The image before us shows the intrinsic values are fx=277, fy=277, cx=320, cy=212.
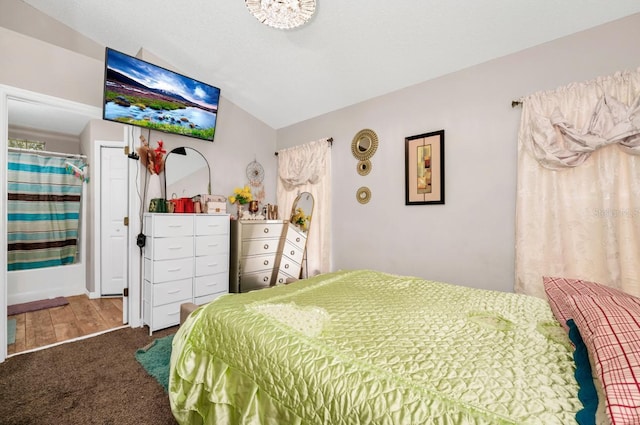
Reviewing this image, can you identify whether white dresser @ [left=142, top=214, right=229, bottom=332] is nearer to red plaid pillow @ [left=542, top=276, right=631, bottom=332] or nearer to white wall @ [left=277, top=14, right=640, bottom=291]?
white wall @ [left=277, top=14, right=640, bottom=291]

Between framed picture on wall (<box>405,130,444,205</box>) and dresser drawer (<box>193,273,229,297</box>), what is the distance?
2.25 metres

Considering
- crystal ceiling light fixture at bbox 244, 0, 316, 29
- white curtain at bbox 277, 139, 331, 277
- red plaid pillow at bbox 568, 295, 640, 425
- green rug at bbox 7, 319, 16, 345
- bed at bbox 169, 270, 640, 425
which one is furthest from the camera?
white curtain at bbox 277, 139, 331, 277

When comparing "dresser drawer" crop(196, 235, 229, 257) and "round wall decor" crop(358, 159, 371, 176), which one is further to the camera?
"round wall decor" crop(358, 159, 371, 176)

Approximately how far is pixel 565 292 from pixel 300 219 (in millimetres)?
2936

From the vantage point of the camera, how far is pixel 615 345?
75 centimetres

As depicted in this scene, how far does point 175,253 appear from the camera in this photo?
2.82 meters

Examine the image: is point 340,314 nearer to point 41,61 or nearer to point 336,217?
point 336,217

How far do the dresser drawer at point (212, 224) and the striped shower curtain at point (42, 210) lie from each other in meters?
2.46

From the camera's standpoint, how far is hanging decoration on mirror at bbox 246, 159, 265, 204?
4012 mm

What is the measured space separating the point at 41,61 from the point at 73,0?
604mm

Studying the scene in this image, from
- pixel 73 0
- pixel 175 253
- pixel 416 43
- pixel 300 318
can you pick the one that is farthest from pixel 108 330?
pixel 416 43

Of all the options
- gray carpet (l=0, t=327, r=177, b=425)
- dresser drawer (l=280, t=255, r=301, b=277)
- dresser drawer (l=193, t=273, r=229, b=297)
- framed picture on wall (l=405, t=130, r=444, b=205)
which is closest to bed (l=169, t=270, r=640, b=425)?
gray carpet (l=0, t=327, r=177, b=425)

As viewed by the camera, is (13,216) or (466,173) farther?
(13,216)

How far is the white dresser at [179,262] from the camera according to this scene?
2.70m
